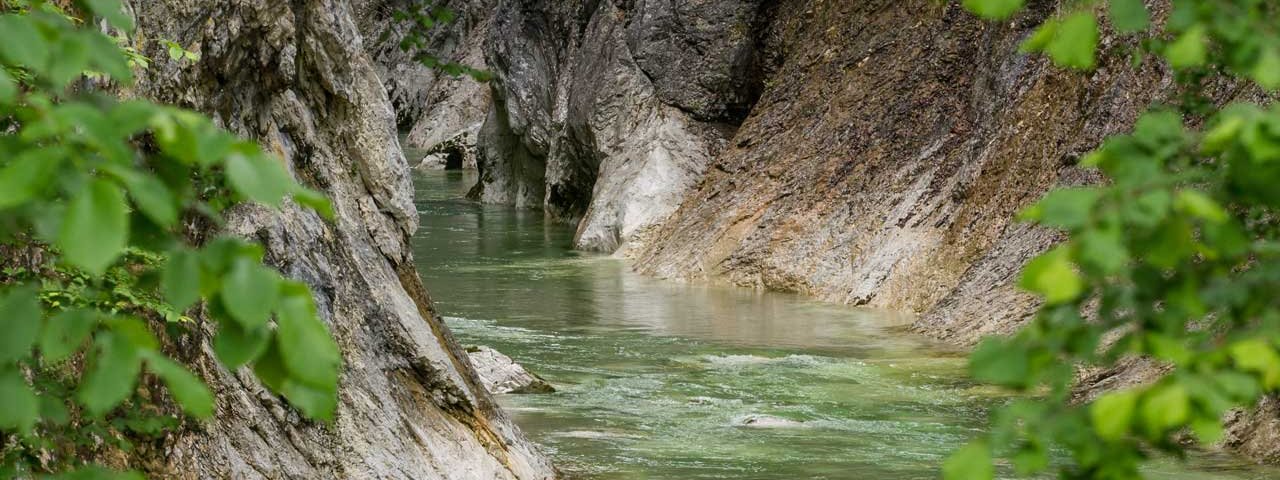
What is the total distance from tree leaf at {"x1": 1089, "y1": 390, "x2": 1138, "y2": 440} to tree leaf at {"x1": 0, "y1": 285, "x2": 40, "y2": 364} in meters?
1.42

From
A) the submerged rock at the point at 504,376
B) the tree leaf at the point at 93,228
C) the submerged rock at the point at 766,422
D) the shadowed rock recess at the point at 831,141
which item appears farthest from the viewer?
the shadowed rock recess at the point at 831,141

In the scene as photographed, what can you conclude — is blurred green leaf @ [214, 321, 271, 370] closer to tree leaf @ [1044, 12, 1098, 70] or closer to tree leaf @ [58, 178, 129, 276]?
tree leaf @ [58, 178, 129, 276]

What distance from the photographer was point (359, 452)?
709 cm

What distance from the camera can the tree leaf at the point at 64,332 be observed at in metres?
2.14

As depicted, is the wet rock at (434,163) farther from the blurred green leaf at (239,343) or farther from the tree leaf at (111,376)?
the tree leaf at (111,376)

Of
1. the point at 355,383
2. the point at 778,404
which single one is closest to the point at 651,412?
the point at 778,404

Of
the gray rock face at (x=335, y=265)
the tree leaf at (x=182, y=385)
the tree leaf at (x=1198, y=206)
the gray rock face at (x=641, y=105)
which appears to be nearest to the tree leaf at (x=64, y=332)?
the tree leaf at (x=182, y=385)

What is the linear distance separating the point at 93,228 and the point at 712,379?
38.3ft

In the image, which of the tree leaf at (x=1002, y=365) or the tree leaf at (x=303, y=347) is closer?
the tree leaf at (x=303, y=347)

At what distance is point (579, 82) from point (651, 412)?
16796 millimetres

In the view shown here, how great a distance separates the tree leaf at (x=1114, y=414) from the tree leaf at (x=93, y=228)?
4.30 feet

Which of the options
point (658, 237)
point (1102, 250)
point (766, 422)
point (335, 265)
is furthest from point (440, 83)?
point (1102, 250)

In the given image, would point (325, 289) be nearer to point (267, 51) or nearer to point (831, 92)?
point (267, 51)

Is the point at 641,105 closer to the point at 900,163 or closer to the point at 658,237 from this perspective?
the point at 658,237
